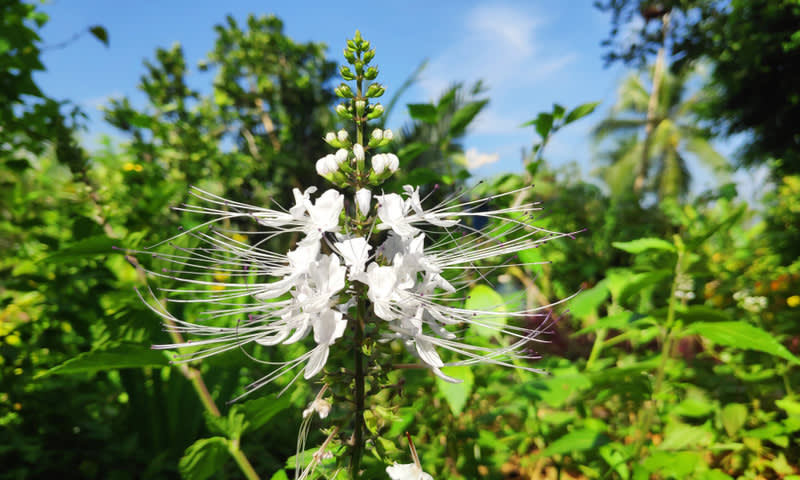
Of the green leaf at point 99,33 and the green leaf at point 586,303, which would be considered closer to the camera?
the green leaf at point 586,303

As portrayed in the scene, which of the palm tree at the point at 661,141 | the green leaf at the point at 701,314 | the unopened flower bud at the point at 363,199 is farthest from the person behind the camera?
the palm tree at the point at 661,141

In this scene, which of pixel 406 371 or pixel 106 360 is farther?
pixel 406 371

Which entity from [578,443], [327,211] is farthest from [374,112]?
[578,443]

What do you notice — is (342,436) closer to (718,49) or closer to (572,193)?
(572,193)

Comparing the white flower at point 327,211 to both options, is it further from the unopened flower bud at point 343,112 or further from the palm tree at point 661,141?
the palm tree at point 661,141

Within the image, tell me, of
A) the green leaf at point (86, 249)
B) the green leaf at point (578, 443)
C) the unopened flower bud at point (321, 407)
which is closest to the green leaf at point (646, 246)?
the green leaf at point (578, 443)

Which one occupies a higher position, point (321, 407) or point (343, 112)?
point (343, 112)

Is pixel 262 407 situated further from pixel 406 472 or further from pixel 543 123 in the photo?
pixel 543 123

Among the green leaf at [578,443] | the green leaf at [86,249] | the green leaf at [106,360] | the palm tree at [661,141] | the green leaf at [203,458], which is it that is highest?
the palm tree at [661,141]
